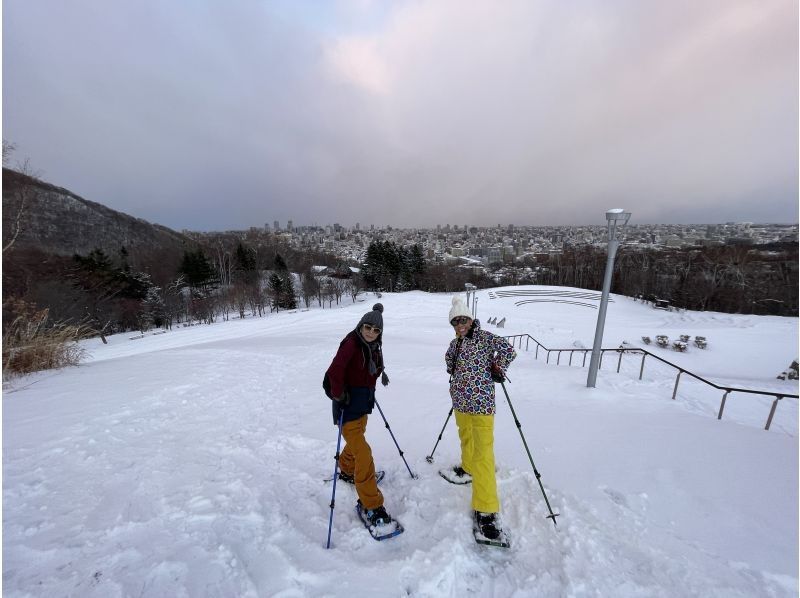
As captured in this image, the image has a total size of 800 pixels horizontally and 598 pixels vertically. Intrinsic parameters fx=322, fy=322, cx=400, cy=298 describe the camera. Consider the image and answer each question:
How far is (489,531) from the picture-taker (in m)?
2.72

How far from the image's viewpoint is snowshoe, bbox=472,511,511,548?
2660mm

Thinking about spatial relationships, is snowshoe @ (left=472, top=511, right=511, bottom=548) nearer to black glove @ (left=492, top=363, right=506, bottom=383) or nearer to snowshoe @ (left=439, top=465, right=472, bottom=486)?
snowshoe @ (left=439, top=465, right=472, bottom=486)

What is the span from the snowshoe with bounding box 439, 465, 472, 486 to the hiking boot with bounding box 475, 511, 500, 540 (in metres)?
0.51

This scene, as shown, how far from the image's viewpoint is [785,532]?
108 inches

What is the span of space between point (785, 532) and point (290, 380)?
7209mm

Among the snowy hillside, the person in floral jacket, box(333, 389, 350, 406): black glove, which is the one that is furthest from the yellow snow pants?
box(333, 389, 350, 406): black glove

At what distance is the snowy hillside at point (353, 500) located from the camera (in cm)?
236

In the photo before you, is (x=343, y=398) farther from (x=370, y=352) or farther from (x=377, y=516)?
(x=377, y=516)

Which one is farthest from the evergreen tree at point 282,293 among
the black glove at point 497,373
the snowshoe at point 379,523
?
the black glove at point 497,373

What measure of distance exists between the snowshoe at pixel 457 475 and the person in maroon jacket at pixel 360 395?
0.83m

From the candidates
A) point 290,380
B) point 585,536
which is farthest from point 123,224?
point 585,536

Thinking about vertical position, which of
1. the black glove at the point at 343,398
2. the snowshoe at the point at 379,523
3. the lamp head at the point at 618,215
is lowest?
the snowshoe at the point at 379,523

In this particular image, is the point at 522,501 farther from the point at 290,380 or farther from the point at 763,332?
the point at 763,332

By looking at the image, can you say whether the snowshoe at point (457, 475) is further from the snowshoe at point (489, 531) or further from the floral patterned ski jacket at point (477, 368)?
the floral patterned ski jacket at point (477, 368)
